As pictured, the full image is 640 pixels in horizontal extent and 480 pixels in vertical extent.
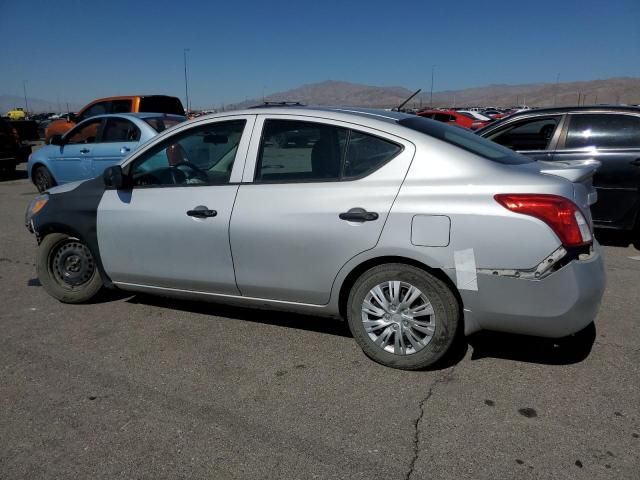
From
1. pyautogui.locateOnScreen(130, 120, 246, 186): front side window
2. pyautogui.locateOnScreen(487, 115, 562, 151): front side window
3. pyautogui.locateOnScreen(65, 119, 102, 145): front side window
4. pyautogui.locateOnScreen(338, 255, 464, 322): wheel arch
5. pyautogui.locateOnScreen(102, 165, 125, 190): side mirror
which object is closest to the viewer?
pyautogui.locateOnScreen(338, 255, 464, 322): wheel arch

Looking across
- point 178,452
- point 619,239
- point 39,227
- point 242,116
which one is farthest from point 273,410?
point 619,239

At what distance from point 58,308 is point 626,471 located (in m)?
4.34

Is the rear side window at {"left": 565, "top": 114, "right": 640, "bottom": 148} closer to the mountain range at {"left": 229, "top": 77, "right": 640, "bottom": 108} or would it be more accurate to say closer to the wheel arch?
the wheel arch

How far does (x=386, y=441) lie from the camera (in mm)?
2766

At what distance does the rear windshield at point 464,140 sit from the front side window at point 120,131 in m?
6.21

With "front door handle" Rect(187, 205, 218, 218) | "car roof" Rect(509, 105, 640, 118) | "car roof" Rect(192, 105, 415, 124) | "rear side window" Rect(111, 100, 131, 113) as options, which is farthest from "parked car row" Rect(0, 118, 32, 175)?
"car roof" Rect(509, 105, 640, 118)

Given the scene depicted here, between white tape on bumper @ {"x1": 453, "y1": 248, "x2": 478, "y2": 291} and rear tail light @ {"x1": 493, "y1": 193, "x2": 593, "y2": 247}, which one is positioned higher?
rear tail light @ {"x1": 493, "y1": 193, "x2": 593, "y2": 247}

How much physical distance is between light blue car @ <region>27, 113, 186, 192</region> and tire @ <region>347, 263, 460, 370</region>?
619 centimetres

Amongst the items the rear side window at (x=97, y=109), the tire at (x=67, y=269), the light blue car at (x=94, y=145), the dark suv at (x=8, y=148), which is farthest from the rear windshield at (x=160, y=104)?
the tire at (x=67, y=269)

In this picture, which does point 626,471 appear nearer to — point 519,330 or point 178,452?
point 519,330

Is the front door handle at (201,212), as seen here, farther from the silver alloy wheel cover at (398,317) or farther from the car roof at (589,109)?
the car roof at (589,109)

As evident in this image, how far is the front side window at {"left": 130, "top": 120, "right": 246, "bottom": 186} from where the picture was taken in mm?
3961

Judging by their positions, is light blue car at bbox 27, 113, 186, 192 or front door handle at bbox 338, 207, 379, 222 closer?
front door handle at bbox 338, 207, 379, 222

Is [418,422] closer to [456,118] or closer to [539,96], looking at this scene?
[456,118]
